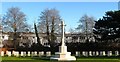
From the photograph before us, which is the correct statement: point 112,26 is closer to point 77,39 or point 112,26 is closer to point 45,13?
point 45,13

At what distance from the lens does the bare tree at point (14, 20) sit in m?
51.5

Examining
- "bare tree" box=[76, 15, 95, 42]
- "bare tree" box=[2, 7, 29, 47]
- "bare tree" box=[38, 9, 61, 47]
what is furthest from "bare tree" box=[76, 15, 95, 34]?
"bare tree" box=[2, 7, 29, 47]

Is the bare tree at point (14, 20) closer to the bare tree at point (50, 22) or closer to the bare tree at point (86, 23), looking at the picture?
the bare tree at point (50, 22)

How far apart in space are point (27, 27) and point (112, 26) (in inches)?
754

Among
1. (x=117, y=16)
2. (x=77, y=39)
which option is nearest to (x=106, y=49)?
(x=117, y=16)

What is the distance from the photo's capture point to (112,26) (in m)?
40.5

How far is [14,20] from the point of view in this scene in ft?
169

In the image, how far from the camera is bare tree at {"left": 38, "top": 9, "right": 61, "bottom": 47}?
55.4 m

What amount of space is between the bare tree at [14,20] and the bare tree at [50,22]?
14.5 ft

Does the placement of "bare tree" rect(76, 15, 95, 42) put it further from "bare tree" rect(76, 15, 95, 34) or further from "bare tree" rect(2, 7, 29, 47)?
→ "bare tree" rect(2, 7, 29, 47)

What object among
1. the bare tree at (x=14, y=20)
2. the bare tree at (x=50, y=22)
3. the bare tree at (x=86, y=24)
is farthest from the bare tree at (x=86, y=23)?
the bare tree at (x=14, y=20)

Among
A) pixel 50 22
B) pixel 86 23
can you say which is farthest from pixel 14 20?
pixel 86 23

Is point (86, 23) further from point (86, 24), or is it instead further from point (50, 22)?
point (50, 22)

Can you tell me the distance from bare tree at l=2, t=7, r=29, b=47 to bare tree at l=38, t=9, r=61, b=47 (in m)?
4.42
